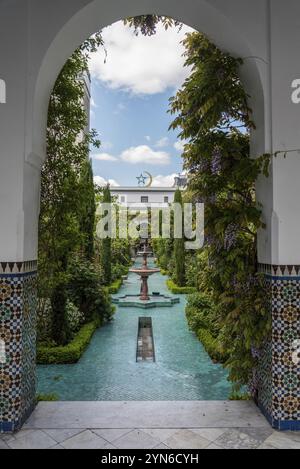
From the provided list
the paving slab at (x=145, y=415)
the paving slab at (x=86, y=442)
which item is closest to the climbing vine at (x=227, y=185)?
the paving slab at (x=145, y=415)

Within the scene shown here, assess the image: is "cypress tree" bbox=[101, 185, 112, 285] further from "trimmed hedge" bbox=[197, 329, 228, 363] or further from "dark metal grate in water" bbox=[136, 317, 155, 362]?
"trimmed hedge" bbox=[197, 329, 228, 363]

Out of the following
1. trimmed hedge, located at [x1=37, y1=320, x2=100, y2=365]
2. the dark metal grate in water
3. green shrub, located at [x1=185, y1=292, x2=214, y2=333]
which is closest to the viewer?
trimmed hedge, located at [x1=37, y1=320, x2=100, y2=365]

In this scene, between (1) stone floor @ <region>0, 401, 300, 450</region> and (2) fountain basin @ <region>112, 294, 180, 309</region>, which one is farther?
(2) fountain basin @ <region>112, 294, 180, 309</region>

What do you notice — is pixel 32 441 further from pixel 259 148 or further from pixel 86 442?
pixel 259 148

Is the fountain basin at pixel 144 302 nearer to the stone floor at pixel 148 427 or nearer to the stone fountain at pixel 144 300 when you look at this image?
the stone fountain at pixel 144 300

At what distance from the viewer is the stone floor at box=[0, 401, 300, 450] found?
2299 mm

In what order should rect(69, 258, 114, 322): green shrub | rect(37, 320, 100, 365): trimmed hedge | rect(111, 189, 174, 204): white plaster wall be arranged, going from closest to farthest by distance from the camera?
rect(37, 320, 100, 365): trimmed hedge → rect(69, 258, 114, 322): green shrub → rect(111, 189, 174, 204): white plaster wall

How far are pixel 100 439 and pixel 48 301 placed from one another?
3.95m

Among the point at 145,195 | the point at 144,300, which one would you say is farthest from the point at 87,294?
the point at 145,195

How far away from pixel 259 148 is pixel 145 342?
4983 millimetres

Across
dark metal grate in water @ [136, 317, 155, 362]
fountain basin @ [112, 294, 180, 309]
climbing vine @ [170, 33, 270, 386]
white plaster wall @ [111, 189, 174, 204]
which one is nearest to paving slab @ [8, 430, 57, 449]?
climbing vine @ [170, 33, 270, 386]

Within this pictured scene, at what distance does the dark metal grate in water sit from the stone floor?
2818 millimetres

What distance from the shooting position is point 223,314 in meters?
3.03
